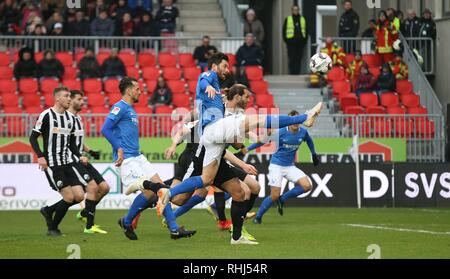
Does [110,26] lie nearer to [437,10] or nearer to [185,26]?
[185,26]

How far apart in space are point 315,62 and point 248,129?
283 centimetres

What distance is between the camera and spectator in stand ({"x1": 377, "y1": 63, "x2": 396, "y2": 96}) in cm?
3166

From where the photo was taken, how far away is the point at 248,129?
1419 cm

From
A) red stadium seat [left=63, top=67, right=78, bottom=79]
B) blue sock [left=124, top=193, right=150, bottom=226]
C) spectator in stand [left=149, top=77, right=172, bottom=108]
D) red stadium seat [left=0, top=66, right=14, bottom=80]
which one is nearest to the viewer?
blue sock [left=124, top=193, right=150, bottom=226]

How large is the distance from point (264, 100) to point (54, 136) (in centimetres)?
1400

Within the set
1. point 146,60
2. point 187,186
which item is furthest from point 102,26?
point 187,186

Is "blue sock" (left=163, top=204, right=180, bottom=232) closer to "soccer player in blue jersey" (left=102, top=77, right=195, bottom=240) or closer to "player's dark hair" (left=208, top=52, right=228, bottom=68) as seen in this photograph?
"soccer player in blue jersey" (left=102, top=77, right=195, bottom=240)

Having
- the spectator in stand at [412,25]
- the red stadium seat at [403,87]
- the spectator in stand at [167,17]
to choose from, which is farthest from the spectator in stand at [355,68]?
the spectator in stand at [167,17]

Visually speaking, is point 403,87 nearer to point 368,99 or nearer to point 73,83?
point 368,99

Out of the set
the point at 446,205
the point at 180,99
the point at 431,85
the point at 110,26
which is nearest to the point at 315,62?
the point at 446,205

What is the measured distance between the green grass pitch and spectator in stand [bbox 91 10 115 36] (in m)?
9.72

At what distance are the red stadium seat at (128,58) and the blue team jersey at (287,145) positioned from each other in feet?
34.6

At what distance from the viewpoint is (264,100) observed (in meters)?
30.7

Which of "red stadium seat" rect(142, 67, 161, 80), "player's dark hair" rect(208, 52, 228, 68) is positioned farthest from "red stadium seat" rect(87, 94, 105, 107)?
"player's dark hair" rect(208, 52, 228, 68)
